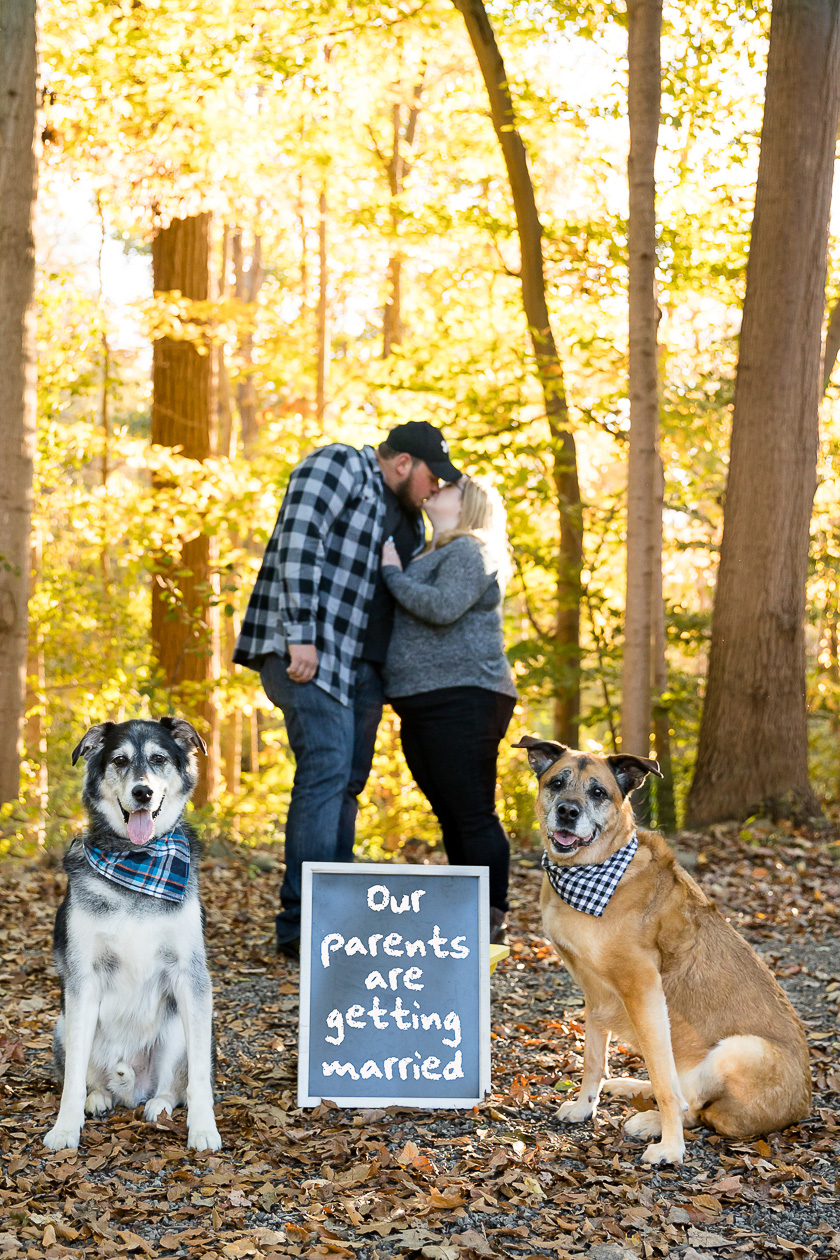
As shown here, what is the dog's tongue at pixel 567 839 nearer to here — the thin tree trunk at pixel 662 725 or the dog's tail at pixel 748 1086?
the dog's tail at pixel 748 1086

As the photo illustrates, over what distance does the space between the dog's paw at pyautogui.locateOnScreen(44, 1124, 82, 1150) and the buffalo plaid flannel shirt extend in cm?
215

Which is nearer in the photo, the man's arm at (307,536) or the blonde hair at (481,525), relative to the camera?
the man's arm at (307,536)

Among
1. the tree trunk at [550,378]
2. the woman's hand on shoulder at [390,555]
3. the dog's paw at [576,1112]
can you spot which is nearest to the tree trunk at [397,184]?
the tree trunk at [550,378]

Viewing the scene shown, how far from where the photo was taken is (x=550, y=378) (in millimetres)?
10633

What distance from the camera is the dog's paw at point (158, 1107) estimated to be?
3.75 m

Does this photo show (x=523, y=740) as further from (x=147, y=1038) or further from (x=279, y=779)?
(x=279, y=779)

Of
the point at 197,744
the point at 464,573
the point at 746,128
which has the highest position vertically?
the point at 746,128

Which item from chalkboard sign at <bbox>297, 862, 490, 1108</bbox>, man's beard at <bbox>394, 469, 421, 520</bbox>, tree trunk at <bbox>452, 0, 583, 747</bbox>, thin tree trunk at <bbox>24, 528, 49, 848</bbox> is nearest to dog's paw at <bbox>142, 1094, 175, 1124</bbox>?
chalkboard sign at <bbox>297, 862, 490, 1108</bbox>

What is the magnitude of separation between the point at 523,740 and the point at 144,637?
9.29 metres

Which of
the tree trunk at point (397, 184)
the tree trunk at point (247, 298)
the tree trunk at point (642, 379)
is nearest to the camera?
the tree trunk at point (642, 379)

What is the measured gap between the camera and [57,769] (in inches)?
600

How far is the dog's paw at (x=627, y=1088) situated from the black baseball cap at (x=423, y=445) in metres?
2.79

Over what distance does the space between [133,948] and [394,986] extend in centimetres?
97

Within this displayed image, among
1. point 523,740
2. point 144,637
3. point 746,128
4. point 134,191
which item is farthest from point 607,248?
point 523,740
